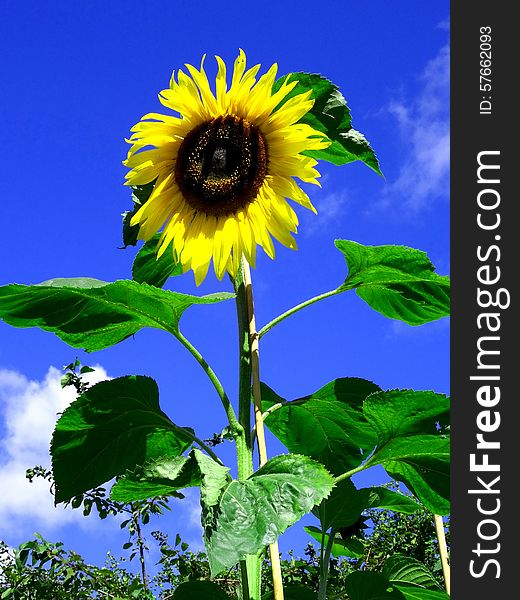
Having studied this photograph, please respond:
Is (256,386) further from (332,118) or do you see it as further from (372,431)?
(332,118)

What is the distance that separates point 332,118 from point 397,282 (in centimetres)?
36

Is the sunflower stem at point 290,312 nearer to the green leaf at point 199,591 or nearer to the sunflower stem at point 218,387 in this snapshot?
the sunflower stem at point 218,387

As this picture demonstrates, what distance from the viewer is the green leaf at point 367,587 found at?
1706 millimetres

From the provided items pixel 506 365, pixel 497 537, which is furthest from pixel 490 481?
pixel 506 365

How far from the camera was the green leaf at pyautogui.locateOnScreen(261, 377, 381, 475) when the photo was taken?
1670mm

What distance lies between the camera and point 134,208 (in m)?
1.73

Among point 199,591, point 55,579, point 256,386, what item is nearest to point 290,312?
point 256,386

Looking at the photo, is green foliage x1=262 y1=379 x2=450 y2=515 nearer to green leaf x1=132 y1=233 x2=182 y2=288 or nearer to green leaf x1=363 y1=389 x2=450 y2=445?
green leaf x1=363 y1=389 x2=450 y2=445

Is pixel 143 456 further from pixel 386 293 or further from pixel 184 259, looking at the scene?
pixel 386 293

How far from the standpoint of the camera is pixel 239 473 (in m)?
1.41

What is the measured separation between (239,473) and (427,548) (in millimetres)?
2365

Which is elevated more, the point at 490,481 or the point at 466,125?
→ the point at 466,125

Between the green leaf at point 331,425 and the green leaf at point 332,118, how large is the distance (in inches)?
18.0

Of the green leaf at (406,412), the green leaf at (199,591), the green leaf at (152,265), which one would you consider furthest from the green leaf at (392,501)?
the green leaf at (152,265)
